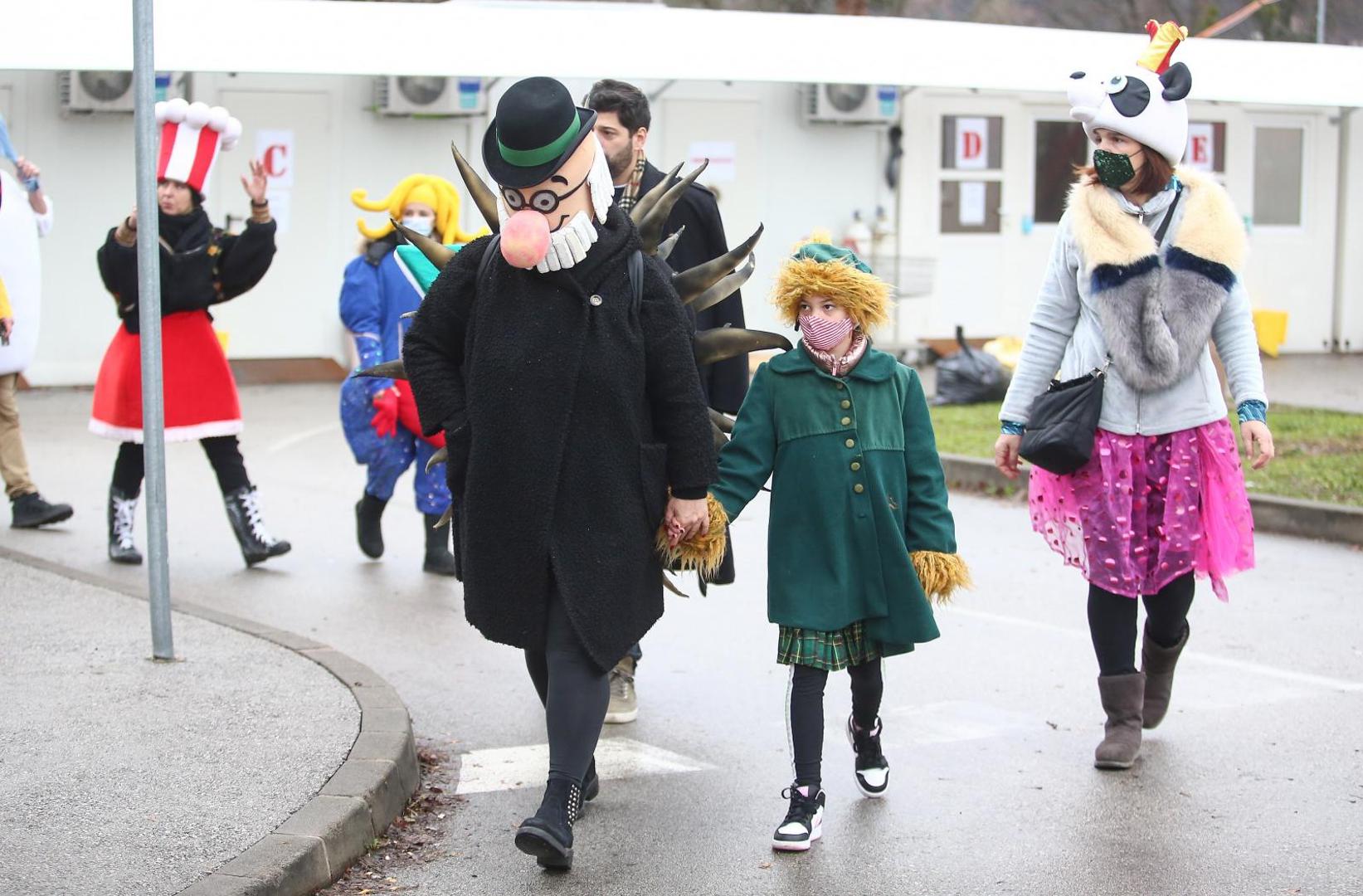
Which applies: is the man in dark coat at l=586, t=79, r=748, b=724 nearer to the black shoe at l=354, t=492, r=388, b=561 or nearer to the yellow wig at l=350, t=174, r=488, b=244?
the yellow wig at l=350, t=174, r=488, b=244

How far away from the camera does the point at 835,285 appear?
4840mm

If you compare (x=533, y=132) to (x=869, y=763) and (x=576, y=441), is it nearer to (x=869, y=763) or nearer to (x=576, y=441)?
(x=576, y=441)

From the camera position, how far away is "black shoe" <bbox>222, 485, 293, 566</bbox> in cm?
887

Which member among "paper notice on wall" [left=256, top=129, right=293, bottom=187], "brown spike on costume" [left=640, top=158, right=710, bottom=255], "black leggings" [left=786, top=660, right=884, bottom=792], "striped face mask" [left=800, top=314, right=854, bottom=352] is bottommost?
"black leggings" [left=786, top=660, right=884, bottom=792]

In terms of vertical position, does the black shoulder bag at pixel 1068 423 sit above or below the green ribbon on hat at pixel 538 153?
below

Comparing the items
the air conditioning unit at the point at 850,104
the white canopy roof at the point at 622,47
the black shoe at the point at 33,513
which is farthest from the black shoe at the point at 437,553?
the air conditioning unit at the point at 850,104

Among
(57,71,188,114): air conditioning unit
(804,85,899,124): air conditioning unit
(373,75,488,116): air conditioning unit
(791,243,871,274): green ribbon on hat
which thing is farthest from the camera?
(804,85,899,124): air conditioning unit

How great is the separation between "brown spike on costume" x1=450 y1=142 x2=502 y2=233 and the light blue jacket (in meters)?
1.69

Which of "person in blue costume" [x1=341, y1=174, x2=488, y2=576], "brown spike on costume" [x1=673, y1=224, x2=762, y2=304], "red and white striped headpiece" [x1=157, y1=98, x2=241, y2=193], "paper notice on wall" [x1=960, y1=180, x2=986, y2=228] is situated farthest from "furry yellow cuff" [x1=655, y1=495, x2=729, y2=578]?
"paper notice on wall" [x1=960, y1=180, x2=986, y2=228]

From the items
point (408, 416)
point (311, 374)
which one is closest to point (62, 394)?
point (311, 374)

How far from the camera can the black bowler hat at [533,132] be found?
445 cm

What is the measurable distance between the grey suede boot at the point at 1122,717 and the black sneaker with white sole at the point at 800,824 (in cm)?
109

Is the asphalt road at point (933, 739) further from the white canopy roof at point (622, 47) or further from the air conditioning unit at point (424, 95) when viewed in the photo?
the air conditioning unit at point (424, 95)

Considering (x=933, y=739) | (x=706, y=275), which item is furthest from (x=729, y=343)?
(x=933, y=739)
